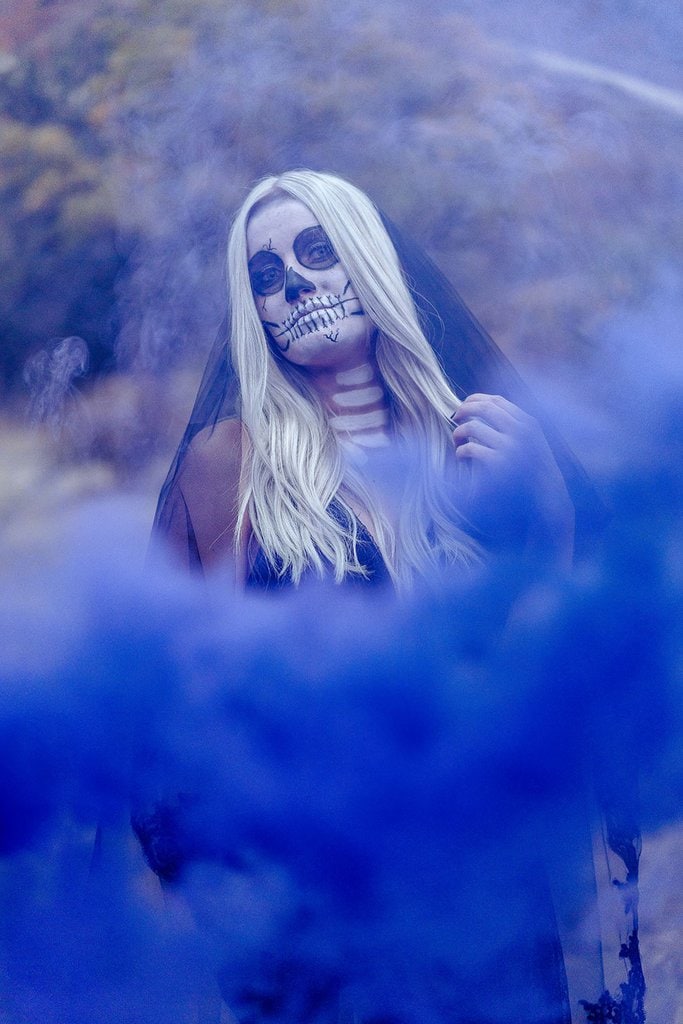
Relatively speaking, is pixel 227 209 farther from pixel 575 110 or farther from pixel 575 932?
pixel 575 932

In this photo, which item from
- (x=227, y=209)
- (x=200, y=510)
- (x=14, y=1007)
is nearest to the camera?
(x=14, y=1007)

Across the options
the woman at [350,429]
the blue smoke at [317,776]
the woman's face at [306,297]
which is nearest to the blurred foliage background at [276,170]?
the woman at [350,429]

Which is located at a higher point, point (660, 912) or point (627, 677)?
point (627, 677)

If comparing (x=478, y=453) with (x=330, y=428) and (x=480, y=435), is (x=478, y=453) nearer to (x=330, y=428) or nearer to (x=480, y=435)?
(x=480, y=435)

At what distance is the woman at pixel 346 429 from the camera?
4.96 metres

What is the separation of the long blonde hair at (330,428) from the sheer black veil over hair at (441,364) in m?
0.05

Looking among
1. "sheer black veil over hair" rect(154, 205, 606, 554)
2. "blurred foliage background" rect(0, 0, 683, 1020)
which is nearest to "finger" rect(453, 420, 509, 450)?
"sheer black veil over hair" rect(154, 205, 606, 554)

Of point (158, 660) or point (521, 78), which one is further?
point (521, 78)

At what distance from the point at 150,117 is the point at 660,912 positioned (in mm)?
4021

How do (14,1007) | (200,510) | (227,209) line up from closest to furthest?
(14,1007), (200,510), (227,209)

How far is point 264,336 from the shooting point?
17.3ft

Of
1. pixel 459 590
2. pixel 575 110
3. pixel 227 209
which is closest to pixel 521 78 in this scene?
pixel 575 110

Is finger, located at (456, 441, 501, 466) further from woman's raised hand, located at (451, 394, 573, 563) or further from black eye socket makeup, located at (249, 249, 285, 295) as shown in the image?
black eye socket makeup, located at (249, 249, 285, 295)

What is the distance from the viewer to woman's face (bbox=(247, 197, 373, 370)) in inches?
205
